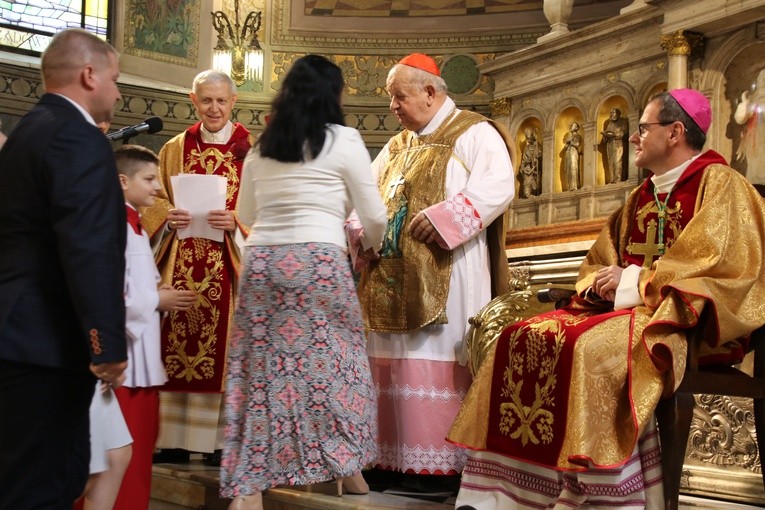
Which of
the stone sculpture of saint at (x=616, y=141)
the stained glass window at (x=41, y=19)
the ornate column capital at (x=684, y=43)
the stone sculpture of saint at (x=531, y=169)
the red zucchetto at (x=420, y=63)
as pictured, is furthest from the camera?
the stained glass window at (x=41, y=19)

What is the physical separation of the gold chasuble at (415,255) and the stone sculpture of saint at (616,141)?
5759 mm

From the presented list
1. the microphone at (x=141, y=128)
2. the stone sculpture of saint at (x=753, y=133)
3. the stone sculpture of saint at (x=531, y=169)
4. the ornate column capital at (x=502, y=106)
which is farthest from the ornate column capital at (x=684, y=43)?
the microphone at (x=141, y=128)

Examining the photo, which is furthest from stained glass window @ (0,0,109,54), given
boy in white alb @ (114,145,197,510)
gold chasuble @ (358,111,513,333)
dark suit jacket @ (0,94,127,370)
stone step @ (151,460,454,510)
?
dark suit jacket @ (0,94,127,370)

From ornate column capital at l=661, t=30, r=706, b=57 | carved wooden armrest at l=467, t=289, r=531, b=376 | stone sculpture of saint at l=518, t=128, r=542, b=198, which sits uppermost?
ornate column capital at l=661, t=30, r=706, b=57

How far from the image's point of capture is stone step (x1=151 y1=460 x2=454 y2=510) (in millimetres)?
3826

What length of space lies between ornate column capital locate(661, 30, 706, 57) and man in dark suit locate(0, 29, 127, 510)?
24.1ft

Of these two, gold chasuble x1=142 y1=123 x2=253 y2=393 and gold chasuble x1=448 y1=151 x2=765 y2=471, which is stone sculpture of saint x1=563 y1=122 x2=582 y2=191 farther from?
gold chasuble x1=448 y1=151 x2=765 y2=471

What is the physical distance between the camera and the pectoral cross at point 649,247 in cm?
380

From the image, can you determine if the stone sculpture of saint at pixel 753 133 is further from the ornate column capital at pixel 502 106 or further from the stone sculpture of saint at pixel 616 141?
the ornate column capital at pixel 502 106

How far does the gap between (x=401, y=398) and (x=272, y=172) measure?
1.18 m

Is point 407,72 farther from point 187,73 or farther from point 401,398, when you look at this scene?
point 187,73

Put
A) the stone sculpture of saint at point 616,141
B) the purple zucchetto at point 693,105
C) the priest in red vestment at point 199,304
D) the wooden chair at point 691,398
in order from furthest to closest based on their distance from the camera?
the stone sculpture of saint at point 616,141, the priest in red vestment at point 199,304, the purple zucchetto at point 693,105, the wooden chair at point 691,398

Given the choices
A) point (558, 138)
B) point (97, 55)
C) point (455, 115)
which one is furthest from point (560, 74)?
point (97, 55)

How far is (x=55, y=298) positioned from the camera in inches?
97.4
